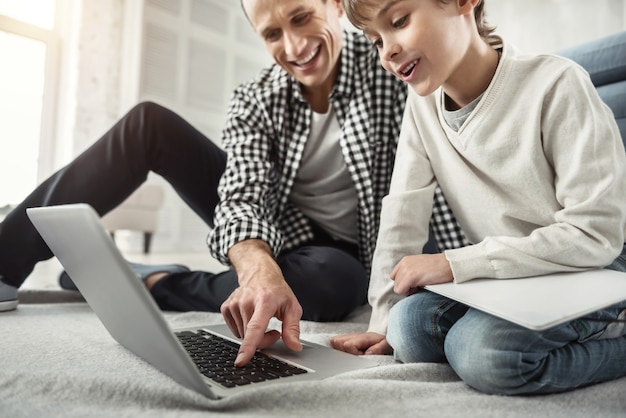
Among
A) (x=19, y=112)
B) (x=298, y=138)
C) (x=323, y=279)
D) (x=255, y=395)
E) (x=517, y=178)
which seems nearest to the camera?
(x=255, y=395)

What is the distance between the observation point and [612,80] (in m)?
1.16

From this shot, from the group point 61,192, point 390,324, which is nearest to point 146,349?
point 390,324

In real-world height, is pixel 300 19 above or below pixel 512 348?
above

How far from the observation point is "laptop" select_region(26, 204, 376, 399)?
0.49 m

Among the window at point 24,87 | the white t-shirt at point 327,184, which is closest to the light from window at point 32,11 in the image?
the window at point 24,87

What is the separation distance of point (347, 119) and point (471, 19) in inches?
15.7

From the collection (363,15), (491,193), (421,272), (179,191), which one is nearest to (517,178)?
(491,193)

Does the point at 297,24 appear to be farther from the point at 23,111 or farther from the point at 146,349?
the point at 23,111

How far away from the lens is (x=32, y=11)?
385cm

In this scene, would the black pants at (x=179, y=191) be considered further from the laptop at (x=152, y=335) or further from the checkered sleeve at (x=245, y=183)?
the laptop at (x=152, y=335)

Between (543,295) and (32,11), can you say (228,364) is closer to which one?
(543,295)

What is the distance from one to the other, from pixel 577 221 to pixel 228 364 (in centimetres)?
46

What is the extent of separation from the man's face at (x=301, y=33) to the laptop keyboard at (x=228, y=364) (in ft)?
2.11

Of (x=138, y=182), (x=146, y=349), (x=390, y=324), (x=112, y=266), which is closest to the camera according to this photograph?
(x=112, y=266)
